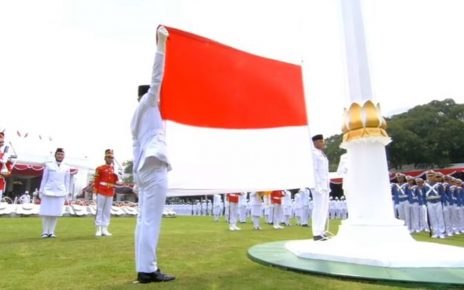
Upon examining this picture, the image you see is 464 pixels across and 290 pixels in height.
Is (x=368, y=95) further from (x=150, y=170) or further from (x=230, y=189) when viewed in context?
(x=150, y=170)

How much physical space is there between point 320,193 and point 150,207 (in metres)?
4.69

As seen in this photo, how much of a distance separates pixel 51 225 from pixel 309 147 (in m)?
7.13

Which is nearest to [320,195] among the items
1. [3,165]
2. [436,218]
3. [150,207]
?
[150,207]

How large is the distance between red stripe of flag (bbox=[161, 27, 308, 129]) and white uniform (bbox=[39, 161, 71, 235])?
6.34 metres

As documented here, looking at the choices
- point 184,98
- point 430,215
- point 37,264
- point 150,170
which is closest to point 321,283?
point 150,170

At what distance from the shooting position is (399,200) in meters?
14.7

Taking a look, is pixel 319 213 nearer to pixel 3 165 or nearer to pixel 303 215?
pixel 3 165

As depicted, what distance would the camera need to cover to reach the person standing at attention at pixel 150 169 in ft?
13.0

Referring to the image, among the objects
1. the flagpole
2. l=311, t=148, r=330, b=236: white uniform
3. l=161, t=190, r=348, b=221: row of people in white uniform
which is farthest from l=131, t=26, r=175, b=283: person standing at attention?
l=161, t=190, r=348, b=221: row of people in white uniform

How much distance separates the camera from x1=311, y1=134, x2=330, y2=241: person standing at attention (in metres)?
7.69

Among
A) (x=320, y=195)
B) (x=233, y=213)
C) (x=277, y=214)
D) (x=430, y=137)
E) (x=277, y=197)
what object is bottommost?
(x=277, y=214)

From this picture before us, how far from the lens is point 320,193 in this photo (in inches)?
313

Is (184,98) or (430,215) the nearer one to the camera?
(184,98)

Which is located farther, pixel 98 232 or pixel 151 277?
pixel 98 232
